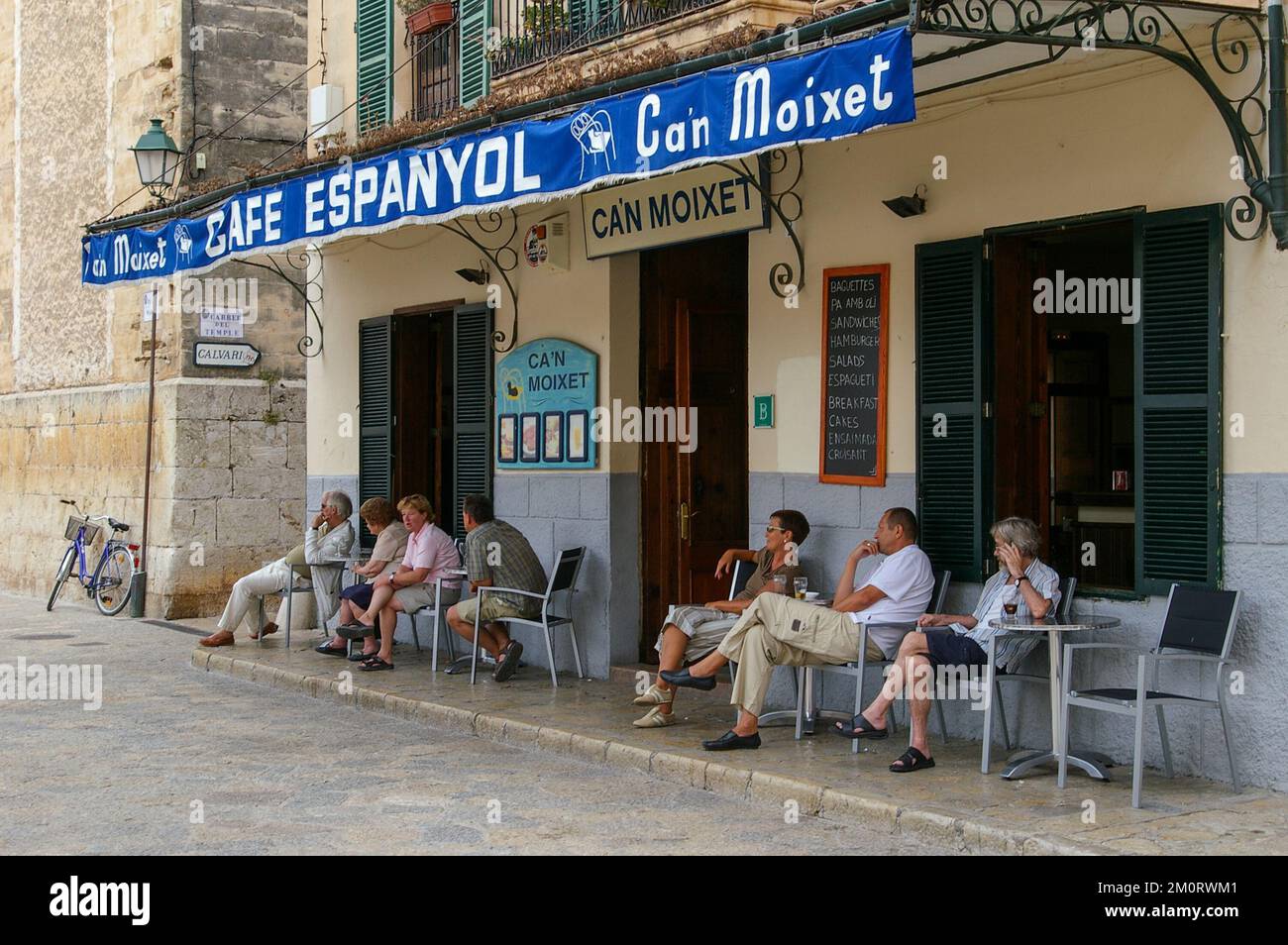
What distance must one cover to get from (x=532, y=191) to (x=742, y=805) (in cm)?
356

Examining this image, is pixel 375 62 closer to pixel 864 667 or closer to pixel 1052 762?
pixel 864 667

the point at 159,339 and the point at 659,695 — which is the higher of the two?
the point at 159,339

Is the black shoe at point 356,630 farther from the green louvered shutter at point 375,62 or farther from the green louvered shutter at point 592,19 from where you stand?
the green louvered shutter at point 592,19

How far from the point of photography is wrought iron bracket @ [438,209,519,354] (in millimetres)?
11734

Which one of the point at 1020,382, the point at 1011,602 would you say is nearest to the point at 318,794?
the point at 1011,602

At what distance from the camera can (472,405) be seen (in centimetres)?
1227

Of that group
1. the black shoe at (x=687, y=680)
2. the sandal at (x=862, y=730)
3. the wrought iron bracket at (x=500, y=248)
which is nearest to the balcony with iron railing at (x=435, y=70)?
the wrought iron bracket at (x=500, y=248)

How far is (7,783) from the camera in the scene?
769 centimetres

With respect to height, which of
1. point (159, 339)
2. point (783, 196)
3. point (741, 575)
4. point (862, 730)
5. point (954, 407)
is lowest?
point (862, 730)

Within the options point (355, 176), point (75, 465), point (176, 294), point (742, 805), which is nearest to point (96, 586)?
point (75, 465)

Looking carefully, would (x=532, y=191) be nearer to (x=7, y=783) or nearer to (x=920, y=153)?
(x=920, y=153)

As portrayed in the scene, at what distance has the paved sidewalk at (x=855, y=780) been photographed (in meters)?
6.14

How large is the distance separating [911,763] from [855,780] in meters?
0.32

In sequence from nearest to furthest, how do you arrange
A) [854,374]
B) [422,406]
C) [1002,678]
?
[1002,678] < [854,374] < [422,406]
